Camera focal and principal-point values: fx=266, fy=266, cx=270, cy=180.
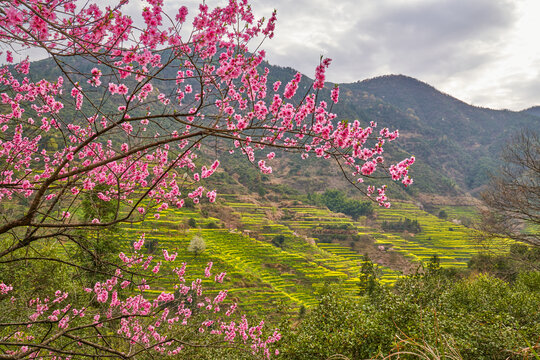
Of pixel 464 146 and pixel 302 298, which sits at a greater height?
pixel 464 146

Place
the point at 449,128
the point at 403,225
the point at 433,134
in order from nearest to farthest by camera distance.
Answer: the point at 403,225, the point at 433,134, the point at 449,128

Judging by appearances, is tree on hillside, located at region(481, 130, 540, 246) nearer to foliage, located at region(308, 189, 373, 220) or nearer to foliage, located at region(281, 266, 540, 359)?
foliage, located at region(281, 266, 540, 359)

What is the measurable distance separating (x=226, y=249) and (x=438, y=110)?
197519mm

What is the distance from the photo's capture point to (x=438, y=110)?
18075cm

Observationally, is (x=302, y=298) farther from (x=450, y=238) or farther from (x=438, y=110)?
(x=438, y=110)

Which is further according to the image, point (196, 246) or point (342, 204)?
point (342, 204)

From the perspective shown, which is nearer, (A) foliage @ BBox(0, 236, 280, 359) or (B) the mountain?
(A) foliage @ BBox(0, 236, 280, 359)

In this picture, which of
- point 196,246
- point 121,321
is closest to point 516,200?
point 121,321

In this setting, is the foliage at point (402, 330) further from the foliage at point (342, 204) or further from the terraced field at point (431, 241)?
the foliage at point (342, 204)

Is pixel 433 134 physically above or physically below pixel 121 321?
above

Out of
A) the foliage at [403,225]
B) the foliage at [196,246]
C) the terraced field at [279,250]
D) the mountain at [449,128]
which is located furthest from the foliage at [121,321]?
the mountain at [449,128]

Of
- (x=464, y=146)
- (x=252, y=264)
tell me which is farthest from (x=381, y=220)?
(x=464, y=146)

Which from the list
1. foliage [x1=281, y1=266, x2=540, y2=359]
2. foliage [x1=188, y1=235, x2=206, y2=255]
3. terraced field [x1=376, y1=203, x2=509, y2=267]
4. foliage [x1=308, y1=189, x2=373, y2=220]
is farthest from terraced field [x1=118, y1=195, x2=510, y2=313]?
foliage [x1=281, y1=266, x2=540, y2=359]

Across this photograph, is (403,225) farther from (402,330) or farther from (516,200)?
(402,330)
